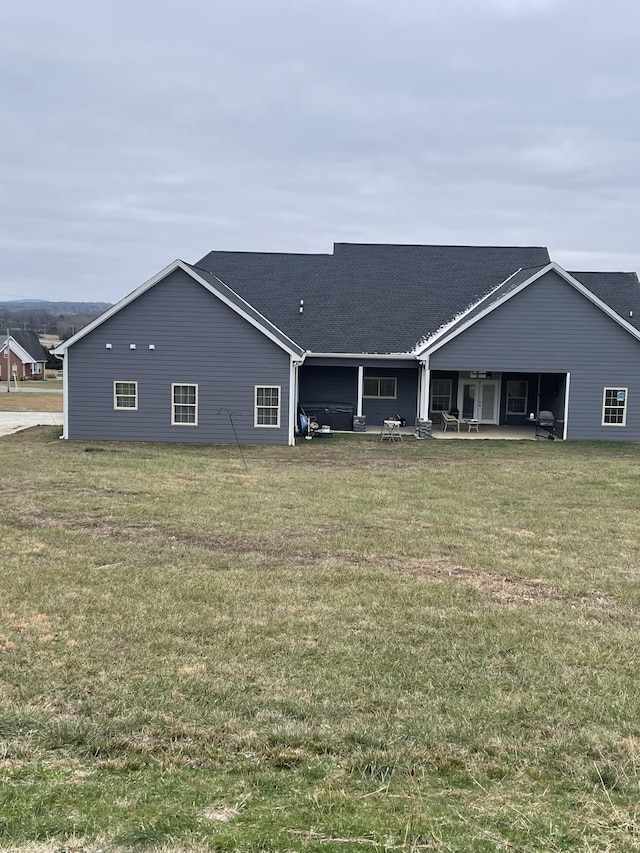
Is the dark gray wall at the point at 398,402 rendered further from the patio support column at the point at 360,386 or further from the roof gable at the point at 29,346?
the roof gable at the point at 29,346

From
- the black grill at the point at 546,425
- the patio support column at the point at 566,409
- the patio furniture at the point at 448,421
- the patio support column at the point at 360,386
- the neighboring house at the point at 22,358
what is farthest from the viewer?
the neighboring house at the point at 22,358

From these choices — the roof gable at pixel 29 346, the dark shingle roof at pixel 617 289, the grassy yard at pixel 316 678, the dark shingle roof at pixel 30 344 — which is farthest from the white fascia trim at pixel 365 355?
the dark shingle roof at pixel 30 344

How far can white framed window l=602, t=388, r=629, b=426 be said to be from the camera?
84.2 feet

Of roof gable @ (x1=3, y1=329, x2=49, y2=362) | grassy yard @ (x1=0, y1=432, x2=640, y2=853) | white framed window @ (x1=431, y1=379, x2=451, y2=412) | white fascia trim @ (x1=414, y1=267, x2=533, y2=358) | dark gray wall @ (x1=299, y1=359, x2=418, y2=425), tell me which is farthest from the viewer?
roof gable @ (x1=3, y1=329, x2=49, y2=362)

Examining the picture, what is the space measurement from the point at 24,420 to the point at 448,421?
17916 millimetres

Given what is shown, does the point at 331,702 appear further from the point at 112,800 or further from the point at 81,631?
the point at 81,631

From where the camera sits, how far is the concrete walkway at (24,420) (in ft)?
90.6

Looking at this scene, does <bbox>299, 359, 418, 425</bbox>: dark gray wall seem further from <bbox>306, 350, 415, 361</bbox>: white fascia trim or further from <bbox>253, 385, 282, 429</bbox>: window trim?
<bbox>253, 385, 282, 429</bbox>: window trim

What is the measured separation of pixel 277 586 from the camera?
27.9 feet

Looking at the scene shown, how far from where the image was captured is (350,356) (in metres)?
27.0

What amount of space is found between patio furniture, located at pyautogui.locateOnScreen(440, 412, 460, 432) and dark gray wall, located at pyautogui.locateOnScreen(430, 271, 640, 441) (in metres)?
2.69

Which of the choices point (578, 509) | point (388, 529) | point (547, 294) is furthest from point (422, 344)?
point (388, 529)

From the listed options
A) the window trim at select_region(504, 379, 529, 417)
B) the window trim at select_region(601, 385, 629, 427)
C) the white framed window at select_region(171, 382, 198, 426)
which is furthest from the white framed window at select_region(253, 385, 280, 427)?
the window trim at select_region(601, 385, 629, 427)

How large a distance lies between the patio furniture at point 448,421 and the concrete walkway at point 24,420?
50.5 feet
